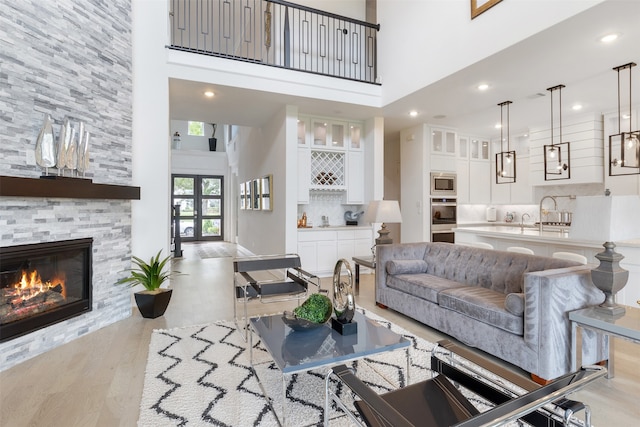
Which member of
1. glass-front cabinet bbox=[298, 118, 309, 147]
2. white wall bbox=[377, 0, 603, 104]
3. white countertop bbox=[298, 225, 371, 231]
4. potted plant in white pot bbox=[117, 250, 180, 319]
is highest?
white wall bbox=[377, 0, 603, 104]

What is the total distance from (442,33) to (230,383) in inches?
172

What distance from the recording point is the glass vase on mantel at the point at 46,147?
106 inches

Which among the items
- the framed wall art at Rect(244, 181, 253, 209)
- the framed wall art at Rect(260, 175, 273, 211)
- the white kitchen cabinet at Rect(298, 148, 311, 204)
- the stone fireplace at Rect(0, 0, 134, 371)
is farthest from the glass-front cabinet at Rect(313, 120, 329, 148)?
the stone fireplace at Rect(0, 0, 134, 371)

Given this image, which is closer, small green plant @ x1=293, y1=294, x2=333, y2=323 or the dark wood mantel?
small green plant @ x1=293, y1=294, x2=333, y2=323

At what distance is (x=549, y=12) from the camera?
2.88 m

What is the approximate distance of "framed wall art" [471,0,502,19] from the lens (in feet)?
11.2

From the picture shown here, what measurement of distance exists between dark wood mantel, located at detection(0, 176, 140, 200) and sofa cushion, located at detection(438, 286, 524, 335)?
131 inches

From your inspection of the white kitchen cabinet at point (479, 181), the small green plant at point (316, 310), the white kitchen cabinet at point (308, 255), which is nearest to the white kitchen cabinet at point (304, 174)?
the white kitchen cabinet at point (308, 255)

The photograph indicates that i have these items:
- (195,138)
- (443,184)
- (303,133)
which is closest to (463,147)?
(443,184)

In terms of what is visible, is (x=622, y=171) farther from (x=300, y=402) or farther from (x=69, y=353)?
(x=69, y=353)

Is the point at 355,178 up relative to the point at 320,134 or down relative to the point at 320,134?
down

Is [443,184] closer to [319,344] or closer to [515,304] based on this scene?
[515,304]

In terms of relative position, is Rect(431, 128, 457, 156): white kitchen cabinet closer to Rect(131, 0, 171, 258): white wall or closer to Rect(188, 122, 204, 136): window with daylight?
Rect(131, 0, 171, 258): white wall

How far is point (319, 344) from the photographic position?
1925mm
